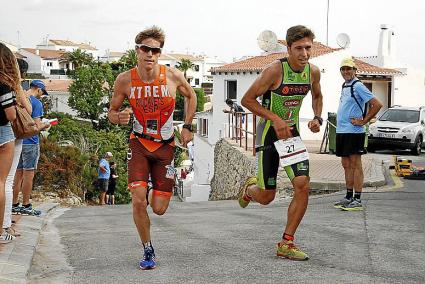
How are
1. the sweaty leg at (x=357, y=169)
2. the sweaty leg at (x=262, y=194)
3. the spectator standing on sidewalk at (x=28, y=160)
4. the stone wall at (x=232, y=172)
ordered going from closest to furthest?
the sweaty leg at (x=262, y=194) < the spectator standing on sidewalk at (x=28, y=160) < the sweaty leg at (x=357, y=169) < the stone wall at (x=232, y=172)

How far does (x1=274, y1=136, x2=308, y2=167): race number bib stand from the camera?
5.78 metres

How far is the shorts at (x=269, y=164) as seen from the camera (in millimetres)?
5840

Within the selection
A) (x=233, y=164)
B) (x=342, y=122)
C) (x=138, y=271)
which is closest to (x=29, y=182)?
(x=138, y=271)

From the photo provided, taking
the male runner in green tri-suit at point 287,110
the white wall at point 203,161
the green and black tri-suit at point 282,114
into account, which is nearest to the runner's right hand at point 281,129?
the male runner in green tri-suit at point 287,110

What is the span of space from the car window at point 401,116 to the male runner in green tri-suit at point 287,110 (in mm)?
16682

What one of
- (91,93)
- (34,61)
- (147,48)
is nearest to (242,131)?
(147,48)

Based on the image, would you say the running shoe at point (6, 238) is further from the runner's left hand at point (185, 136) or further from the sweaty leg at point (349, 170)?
the sweaty leg at point (349, 170)

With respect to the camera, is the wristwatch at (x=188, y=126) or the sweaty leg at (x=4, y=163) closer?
the sweaty leg at (x=4, y=163)

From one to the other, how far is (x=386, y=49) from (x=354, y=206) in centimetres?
3478

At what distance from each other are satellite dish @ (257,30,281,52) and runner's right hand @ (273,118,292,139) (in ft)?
110

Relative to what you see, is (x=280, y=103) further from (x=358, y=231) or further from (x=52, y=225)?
(x=52, y=225)

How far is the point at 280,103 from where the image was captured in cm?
585

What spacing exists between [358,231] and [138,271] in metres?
2.80

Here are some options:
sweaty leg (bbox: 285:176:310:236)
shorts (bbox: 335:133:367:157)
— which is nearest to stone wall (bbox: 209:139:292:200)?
shorts (bbox: 335:133:367:157)
